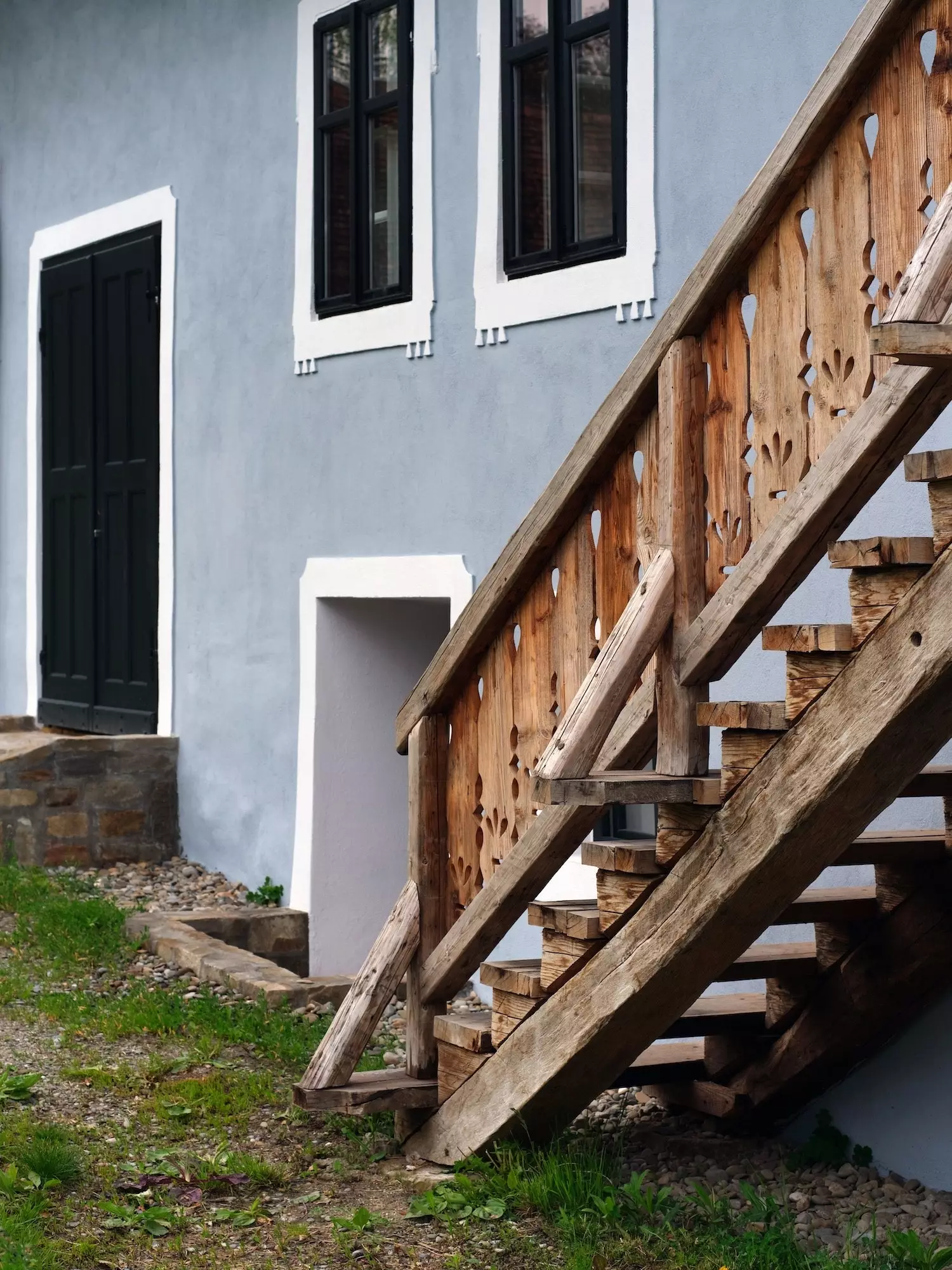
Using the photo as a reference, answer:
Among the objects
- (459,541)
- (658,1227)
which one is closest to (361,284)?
(459,541)

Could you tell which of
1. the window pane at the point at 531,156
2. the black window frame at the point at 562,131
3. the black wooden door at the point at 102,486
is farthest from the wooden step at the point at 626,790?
the black wooden door at the point at 102,486

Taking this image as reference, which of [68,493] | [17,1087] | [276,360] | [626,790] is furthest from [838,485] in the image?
[68,493]

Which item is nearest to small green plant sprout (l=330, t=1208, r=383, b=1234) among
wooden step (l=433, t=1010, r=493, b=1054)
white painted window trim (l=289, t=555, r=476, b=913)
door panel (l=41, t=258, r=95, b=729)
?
wooden step (l=433, t=1010, r=493, b=1054)

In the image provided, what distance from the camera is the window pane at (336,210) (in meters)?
8.65

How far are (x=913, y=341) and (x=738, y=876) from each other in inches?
58.1

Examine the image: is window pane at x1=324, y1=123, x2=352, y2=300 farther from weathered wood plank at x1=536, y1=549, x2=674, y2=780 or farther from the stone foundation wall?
weathered wood plank at x1=536, y1=549, x2=674, y2=780

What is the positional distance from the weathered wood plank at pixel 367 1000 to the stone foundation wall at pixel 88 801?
479 cm

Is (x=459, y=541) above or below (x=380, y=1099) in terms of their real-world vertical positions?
above

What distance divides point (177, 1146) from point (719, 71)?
414 centimetres

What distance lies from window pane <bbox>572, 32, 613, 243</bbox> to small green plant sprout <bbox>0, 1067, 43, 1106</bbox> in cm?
381

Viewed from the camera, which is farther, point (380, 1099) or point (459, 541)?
point (459, 541)

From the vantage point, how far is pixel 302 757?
8.87m

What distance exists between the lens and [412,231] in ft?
26.2

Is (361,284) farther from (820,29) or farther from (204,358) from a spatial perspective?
(820,29)
